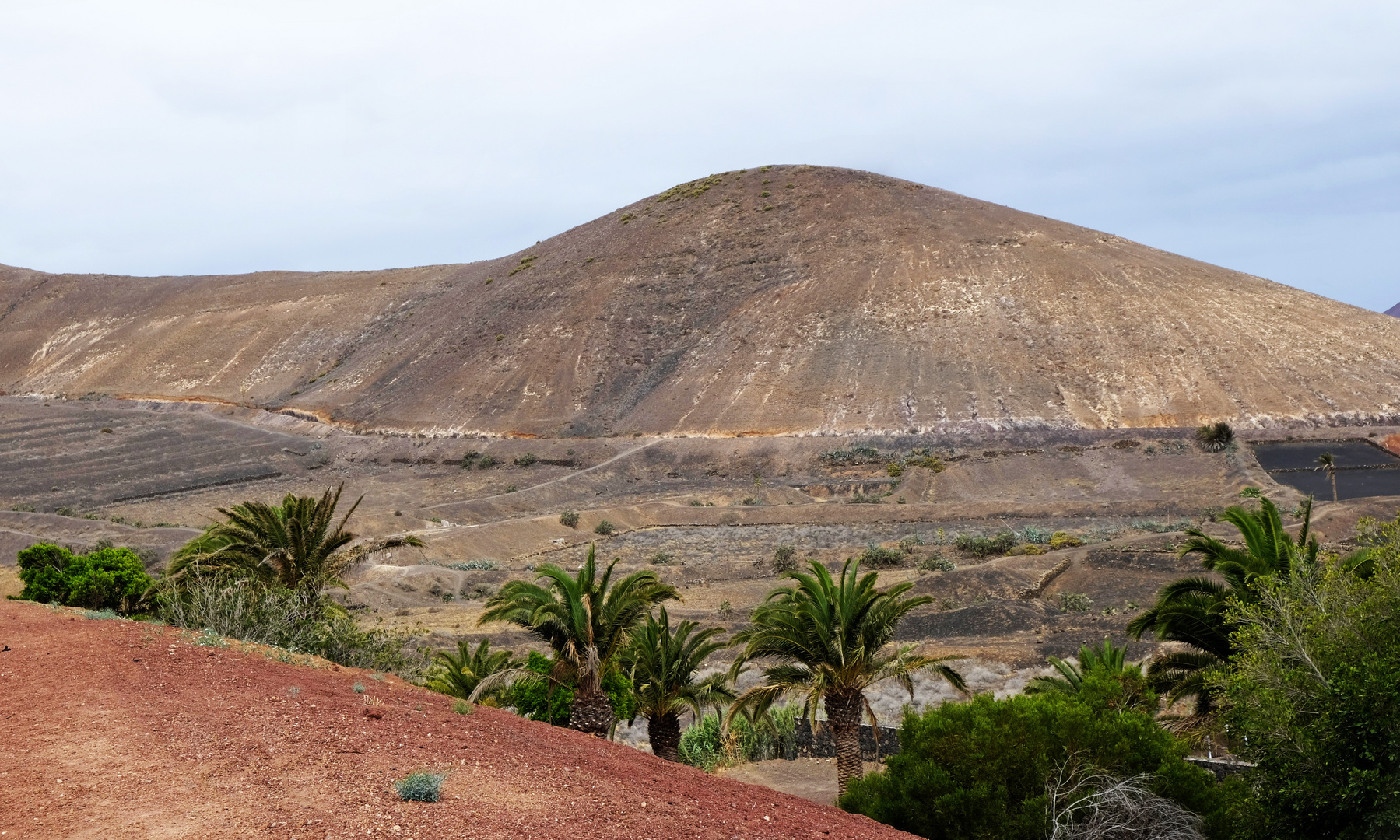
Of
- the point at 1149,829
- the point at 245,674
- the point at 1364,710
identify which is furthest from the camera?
the point at 1149,829

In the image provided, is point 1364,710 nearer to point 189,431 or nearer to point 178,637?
point 178,637

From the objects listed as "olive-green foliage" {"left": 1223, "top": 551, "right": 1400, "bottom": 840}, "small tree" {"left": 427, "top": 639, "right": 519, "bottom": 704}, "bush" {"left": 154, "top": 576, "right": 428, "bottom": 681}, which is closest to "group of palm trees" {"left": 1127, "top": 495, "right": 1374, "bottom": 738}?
"olive-green foliage" {"left": 1223, "top": 551, "right": 1400, "bottom": 840}

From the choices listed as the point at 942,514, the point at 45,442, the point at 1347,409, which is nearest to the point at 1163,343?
the point at 1347,409

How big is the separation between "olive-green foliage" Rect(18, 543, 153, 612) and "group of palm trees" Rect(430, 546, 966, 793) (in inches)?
315

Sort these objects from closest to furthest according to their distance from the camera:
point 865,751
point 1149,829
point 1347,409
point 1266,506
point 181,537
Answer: point 1149,829
point 1266,506
point 865,751
point 181,537
point 1347,409

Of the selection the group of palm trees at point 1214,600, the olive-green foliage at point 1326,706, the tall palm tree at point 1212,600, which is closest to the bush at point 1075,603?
the group of palm trees at point 1214,600

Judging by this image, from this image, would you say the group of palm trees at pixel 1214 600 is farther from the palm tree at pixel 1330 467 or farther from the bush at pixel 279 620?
the palm tree at pixel 1330 467

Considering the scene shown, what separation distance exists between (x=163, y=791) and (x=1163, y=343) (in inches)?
2584

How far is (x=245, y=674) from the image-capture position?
9.77 metres

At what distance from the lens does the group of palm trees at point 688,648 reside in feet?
48.6

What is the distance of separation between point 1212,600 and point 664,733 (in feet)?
26.9

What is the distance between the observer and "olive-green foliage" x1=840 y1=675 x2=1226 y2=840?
524 inches

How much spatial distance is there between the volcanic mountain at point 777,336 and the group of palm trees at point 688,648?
150 ft

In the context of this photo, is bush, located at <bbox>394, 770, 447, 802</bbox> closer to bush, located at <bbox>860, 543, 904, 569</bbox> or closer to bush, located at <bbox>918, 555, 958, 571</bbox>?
bush, located at <bbox>918, 555, 958, 571</bbox>
